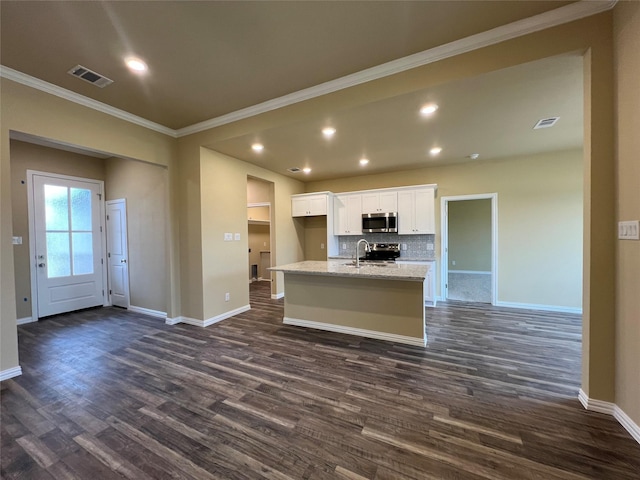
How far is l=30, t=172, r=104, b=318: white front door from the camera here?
14.0 feet

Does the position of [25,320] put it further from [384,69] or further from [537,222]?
[537,222]

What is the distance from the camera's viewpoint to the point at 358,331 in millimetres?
3430

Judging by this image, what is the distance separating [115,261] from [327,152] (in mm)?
4700

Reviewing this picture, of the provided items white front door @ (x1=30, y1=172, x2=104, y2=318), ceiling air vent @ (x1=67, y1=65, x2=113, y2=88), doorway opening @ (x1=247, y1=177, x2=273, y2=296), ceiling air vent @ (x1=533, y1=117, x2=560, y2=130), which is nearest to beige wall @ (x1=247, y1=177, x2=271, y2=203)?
doorway opening @ (x1=247, y1=177, x2=273, y2=296)

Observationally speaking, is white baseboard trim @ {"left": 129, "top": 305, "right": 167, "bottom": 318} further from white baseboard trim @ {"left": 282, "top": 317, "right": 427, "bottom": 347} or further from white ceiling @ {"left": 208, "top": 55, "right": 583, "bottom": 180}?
white ceiling @ {"left": 208, "top": 55, "right": 583, "bottom": 180}

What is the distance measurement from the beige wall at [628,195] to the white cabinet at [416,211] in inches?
127

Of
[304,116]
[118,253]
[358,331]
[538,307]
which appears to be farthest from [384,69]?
[118,253]

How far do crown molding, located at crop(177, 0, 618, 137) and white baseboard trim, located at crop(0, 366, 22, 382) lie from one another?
3.69m

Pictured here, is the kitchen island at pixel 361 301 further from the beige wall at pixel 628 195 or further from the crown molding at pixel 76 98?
the crown molding at pixel 76 98

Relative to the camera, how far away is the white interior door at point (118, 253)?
4.87 metres

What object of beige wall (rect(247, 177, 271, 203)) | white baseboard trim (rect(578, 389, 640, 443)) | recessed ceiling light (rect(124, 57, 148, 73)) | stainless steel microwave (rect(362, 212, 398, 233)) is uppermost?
recessed ceiling light (rect(124, 57, 148, 73))

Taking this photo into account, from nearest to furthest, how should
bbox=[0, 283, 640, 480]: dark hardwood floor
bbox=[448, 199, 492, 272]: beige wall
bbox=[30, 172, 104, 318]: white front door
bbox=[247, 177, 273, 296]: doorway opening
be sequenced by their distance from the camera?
bbox=[0, 283, 640, 480]: dark hardwood floor
bbox=[30, 172, 104, 318]: white front door
bbox=[247, 177, 273, 296]: doorway opening
bbox=[448, 199, 492, 272]: beige wall

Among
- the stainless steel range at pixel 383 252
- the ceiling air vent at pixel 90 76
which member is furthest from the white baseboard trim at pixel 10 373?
the stainless steel range at pixel 383 252

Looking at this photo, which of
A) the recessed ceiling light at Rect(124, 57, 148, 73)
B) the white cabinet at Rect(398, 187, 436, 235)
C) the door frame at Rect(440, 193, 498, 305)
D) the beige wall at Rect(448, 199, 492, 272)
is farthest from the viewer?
the beige wall at Rect(448, 199, 492, 272)
